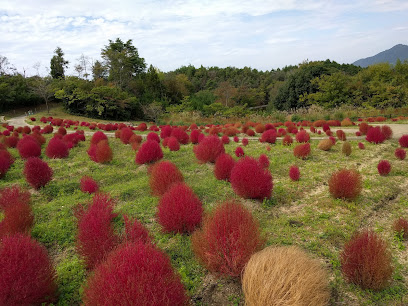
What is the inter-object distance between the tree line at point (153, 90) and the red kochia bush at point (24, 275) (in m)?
28.7

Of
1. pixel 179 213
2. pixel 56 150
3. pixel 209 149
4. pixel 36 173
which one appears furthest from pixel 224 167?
pixel 56 150

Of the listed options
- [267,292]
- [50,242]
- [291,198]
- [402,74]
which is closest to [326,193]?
[291,198]

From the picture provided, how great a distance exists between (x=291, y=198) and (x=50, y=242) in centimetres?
543

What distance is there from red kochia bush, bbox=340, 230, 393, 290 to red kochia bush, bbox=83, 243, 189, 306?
7.59 feet

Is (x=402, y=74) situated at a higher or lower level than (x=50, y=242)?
higher

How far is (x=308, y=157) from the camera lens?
9.52 meters

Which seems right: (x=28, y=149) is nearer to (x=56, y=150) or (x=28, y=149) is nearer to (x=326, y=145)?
(x=56, y=150)

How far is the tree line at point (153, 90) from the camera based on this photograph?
29969mm

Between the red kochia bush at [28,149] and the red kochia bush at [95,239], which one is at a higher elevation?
the red kochia bush at [28,149]

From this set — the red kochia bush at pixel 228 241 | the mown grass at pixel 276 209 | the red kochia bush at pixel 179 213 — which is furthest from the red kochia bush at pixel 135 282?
the red kochia bush at pixel 179 213

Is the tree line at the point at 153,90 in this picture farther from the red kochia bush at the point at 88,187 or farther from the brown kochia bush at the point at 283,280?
the brown kochia bush at the point at 283,280

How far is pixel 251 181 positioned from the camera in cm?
566

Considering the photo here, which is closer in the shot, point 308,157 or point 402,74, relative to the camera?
point 308,157

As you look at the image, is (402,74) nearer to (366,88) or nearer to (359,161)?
(366,88)
